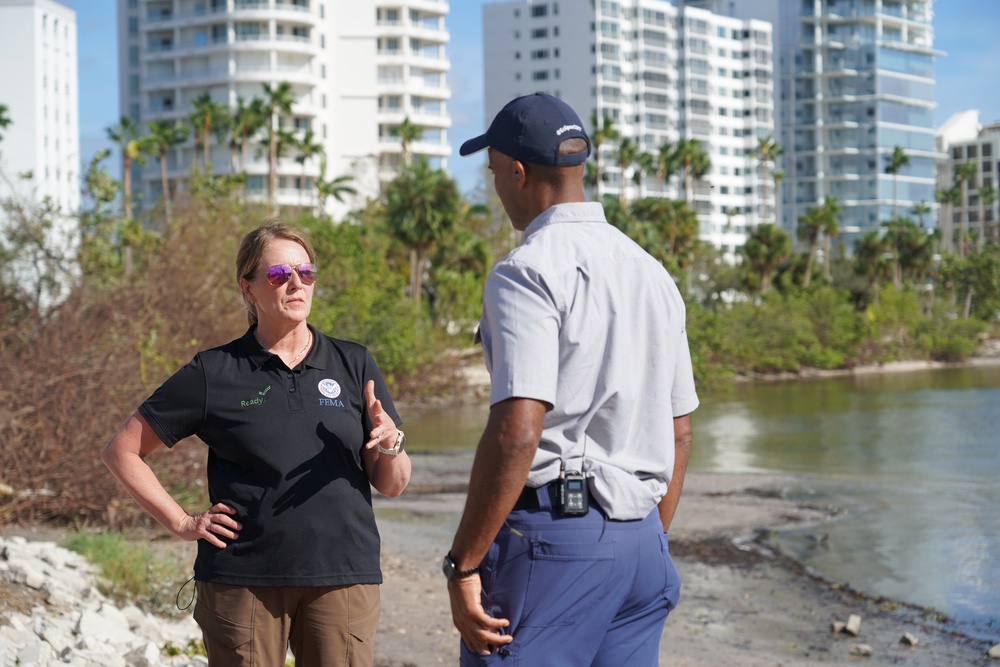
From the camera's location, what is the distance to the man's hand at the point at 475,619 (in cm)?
296

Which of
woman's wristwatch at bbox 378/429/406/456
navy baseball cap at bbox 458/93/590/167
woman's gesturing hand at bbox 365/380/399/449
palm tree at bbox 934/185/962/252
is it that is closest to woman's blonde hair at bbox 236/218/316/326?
woman's gesturing hand at bbox 365/380/399/449

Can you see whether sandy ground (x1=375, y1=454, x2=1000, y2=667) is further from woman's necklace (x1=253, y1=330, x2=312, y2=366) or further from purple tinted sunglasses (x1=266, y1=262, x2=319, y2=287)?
purple tinted sunglasses (x1=266, y1=262, x2=319, y2=287)

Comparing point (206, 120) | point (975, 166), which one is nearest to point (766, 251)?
point (206, 120)

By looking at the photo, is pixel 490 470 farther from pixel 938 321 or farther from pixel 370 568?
pixel 938 321

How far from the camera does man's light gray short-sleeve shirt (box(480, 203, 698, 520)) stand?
292 cm

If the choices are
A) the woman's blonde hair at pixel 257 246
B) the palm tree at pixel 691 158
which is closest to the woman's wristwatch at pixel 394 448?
the woman's blonde hair at pixel 257 246

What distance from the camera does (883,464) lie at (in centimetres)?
2653

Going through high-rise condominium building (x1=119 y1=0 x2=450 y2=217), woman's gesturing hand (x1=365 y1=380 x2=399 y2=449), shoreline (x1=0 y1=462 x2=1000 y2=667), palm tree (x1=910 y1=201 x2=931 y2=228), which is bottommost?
shoreline (x1=0 y1=462 x2=1000 y2=667)

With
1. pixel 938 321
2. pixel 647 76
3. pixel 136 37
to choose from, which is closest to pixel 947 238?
pixel 647 76

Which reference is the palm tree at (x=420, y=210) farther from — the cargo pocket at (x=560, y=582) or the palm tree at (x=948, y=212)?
the palm tree at (x=948, y=212)

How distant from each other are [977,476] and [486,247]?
31931 mm

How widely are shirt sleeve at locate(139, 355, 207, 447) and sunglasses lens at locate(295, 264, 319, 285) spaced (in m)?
0.44

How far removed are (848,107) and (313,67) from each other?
63845 mm

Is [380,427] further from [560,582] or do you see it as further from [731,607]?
[731,607]
